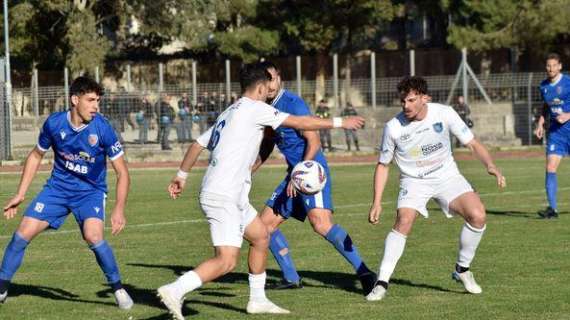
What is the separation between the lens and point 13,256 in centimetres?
1034

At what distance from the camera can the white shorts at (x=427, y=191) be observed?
10555 millimetres

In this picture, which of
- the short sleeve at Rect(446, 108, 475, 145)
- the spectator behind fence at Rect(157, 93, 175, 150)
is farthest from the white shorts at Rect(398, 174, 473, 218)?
the spectator behind fence at Rect(157, 93, 175, 150)

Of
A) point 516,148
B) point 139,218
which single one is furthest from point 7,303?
point 516,148

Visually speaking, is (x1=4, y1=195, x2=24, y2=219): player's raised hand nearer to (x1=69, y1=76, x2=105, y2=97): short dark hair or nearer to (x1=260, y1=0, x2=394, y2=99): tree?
(x1=69, y1=76, x2=105, y2=97): short dark hair

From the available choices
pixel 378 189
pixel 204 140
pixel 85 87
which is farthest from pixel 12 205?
pixel 378 189

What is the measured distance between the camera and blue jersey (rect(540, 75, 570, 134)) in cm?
1738

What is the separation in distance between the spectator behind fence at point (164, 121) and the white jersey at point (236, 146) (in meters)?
26.2

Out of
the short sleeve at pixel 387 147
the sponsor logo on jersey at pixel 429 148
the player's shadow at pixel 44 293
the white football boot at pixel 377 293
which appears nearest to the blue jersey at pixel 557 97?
the sponsor logo on jersey at pixel 429 148

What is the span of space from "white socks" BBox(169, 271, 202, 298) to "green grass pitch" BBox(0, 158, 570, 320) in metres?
0.65

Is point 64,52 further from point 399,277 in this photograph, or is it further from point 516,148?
point 399,277

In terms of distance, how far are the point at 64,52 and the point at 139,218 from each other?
36.9 m

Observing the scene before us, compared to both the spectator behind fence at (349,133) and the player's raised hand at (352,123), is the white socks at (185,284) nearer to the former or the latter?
the player's raised hand at (352,123)

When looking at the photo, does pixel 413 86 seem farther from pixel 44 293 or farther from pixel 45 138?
pixel 44 293

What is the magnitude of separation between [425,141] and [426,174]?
0.29 metres
